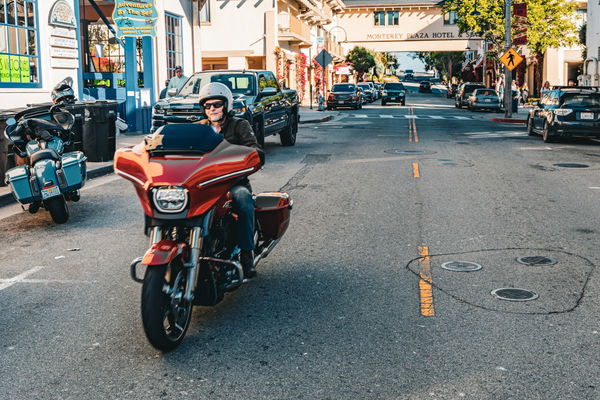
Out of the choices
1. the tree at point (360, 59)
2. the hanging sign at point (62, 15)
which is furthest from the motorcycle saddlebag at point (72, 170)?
the tree at point (360, 59)

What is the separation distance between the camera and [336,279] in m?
6.37

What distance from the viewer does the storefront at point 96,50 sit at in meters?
15.7

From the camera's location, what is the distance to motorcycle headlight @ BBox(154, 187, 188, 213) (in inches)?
179

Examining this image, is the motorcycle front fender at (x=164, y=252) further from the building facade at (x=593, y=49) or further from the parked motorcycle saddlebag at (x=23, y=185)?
the building facade at (x=593, y=49)

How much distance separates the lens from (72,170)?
358 inches

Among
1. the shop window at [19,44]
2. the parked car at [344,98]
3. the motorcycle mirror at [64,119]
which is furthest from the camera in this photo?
the parked car at [344,98]

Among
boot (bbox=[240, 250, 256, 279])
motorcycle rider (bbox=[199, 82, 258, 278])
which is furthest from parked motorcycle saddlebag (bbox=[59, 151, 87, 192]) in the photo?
boot (bbox=[240, 250, 256, 279])

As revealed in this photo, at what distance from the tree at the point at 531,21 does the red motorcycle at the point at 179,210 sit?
4114 cm

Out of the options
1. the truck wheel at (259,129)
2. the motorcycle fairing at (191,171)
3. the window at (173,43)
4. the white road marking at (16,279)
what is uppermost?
the window at (173,43)

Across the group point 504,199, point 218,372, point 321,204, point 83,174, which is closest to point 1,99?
point 83,174

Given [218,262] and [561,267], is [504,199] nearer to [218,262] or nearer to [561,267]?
[561,267]

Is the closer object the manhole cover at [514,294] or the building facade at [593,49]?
the manhole cover at [514,294]

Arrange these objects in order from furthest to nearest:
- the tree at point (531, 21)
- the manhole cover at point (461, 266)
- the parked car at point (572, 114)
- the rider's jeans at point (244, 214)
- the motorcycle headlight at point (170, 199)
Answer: the tree at point (531, 21), the parked car at point (572, 114), the manhole cover at point (461, 266), the rider's jeans at point (244, 214), the motorcycle headlight at point (170, 199)

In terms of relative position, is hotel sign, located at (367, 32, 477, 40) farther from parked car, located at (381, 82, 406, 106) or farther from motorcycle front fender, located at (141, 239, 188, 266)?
motorcycle front fender, located at (141, 239, 188, 266)
